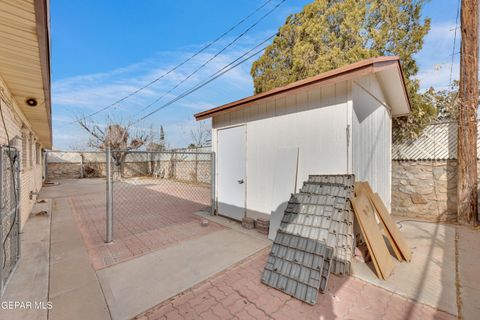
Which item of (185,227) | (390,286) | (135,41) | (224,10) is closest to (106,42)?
(135,41)

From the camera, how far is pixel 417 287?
Result: 2459 millimetres

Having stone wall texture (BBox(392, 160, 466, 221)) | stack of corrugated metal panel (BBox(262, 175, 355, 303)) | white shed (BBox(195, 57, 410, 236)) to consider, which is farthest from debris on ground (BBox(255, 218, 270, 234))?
stone wall texture (BBox(392, 160, 466, 221))

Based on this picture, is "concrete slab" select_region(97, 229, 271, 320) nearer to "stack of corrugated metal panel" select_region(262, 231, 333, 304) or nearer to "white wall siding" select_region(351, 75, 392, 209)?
"stack of corrugated metal panel" select_region(262, 231, 333, 304)

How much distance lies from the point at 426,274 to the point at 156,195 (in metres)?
8.57

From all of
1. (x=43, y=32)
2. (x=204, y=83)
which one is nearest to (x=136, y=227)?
(x=43, y=32)

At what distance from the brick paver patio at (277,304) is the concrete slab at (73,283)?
556 millimetres

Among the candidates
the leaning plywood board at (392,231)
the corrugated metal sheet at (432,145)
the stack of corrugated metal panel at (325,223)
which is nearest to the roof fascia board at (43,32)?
the stack of corrugated metal panel at (325,223)

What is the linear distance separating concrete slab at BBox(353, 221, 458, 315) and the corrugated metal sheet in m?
2.36

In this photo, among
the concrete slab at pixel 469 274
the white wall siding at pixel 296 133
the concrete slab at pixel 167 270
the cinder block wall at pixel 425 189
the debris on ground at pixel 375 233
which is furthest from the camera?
the cinder block wall at pixel 425 189

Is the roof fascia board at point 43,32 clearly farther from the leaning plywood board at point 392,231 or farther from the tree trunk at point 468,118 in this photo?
the tree trunk at point 468,118

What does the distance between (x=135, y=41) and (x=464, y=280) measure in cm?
1190

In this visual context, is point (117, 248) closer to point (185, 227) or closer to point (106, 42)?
point (185, 227)

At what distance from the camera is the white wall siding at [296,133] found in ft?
10.8

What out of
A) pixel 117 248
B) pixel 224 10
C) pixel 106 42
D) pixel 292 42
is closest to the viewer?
pixel 117 248
